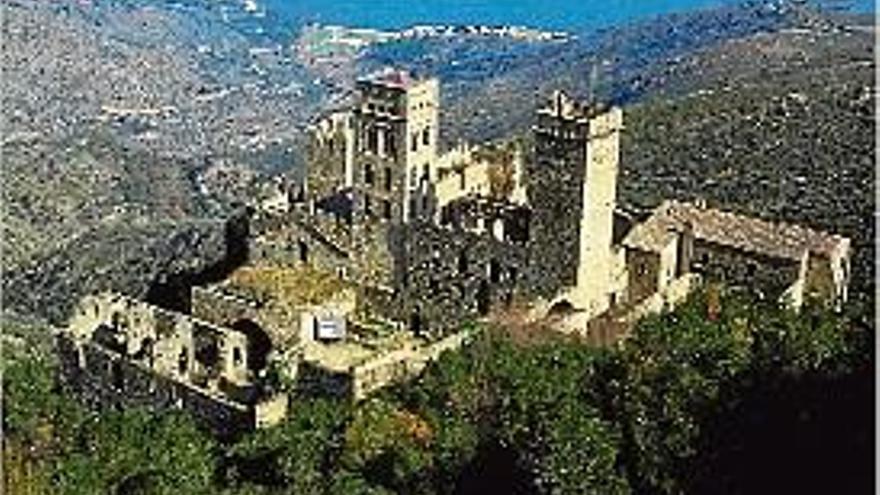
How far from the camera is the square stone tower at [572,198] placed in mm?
40906

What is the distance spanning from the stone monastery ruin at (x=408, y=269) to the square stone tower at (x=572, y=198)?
0.14ft

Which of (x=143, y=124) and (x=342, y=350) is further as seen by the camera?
(x=143, y=124)

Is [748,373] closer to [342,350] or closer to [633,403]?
[633,403]

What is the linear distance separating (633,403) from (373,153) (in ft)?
43.1

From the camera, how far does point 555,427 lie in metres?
32.2

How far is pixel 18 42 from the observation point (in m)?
190

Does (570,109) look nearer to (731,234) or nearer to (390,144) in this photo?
(390,144)

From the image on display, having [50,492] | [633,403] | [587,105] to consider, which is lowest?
[50,492]

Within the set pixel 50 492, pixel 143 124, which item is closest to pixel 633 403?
pixel 50 492

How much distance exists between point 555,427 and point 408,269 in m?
11.8

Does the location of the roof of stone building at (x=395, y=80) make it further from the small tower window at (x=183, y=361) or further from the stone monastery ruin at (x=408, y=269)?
the small tower window at (x=183, y=361)

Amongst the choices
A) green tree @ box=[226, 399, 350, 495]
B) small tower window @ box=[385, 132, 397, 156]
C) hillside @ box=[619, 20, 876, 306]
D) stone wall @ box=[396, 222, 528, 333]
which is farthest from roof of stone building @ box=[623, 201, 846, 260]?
green tree @ box=[226, 399, 350, 495]

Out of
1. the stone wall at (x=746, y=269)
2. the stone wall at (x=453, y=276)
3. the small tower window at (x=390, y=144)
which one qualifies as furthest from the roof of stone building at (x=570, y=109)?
the stone wall at (x=746, y=269)

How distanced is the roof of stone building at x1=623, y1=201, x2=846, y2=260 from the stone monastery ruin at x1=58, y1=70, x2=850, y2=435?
5 cm
